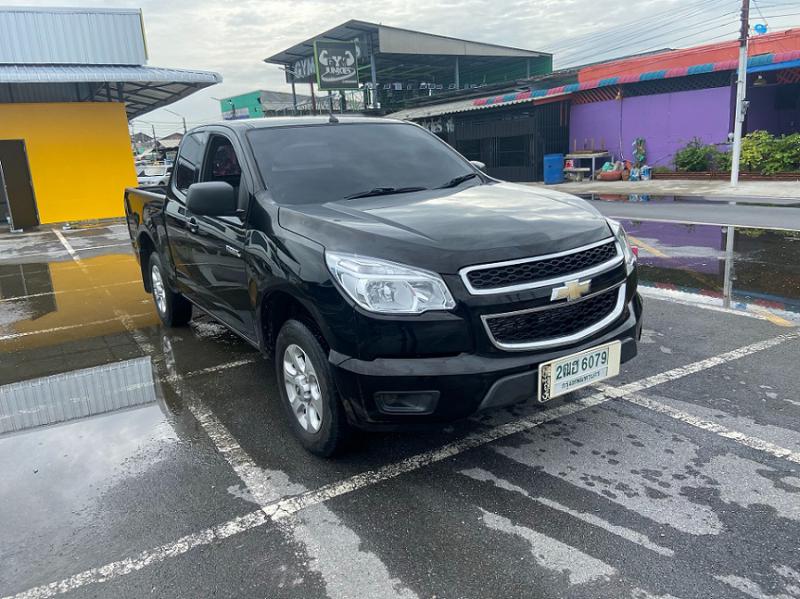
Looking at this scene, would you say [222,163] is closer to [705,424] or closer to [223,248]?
[223,248]

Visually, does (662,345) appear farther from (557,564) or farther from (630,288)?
(557,564)

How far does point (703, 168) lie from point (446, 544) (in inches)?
865

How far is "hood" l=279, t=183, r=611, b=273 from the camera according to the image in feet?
9.96

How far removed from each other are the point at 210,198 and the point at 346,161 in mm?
951

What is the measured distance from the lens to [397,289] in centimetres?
296

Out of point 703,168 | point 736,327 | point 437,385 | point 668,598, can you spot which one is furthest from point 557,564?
point 703,168

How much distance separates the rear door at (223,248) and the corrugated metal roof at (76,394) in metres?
0.83

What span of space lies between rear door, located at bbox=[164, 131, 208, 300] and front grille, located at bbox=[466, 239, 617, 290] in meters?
2.94

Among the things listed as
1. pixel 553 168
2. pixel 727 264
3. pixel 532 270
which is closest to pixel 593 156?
pixel 553 168

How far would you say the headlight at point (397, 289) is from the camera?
2939mm

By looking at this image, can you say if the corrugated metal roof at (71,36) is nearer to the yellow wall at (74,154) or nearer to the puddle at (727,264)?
the yellow wall at (74,154)

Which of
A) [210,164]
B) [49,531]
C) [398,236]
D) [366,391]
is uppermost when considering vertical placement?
[210,164]

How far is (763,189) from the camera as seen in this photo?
1723 centimetres

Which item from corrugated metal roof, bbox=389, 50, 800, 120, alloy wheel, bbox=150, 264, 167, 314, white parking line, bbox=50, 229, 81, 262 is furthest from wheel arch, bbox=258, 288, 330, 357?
corrugated metal roof, bbox=389, 50, 800, 120
